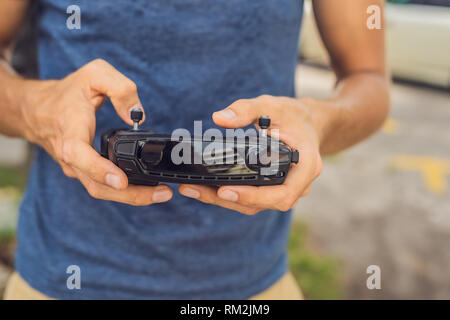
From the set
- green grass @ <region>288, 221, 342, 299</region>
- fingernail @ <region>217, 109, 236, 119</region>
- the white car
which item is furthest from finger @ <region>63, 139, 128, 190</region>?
the white car

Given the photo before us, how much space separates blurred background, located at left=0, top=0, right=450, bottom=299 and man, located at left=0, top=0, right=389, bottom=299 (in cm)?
29

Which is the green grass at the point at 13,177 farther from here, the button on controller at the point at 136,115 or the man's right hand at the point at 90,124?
the button on controller at the point at 136,115

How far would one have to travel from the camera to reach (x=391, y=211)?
4.12 meters

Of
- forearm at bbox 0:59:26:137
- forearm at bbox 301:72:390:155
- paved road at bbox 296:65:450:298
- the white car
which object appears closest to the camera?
forearm at bbox 0:59:26:137

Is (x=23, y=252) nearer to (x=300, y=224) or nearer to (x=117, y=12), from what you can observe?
(x=117, y=12)

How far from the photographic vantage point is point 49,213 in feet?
3.88

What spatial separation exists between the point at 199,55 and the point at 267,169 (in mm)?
405

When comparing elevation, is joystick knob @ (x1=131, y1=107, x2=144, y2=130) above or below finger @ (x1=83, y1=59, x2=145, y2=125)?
below

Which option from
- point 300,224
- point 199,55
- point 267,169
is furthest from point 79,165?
point 300,224

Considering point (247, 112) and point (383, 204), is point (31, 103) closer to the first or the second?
point (247, 112)

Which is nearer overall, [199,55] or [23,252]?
[199,55]

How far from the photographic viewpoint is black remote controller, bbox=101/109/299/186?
84 cm

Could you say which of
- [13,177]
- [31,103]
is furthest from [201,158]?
[13,177]

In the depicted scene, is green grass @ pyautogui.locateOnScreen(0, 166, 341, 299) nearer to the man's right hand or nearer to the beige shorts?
the beige shorts
